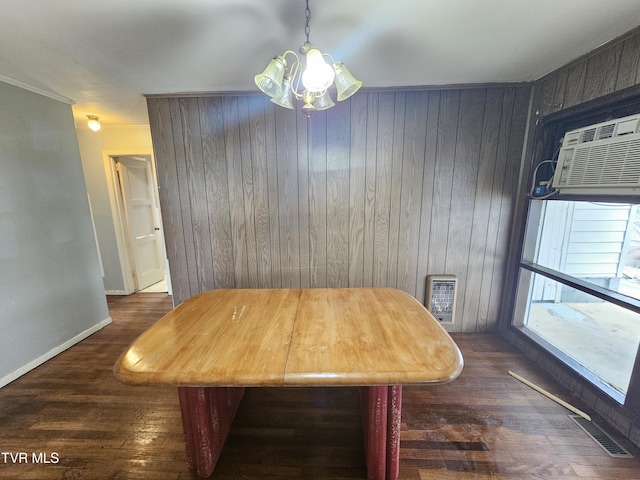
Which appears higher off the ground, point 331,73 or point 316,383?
point 331,73

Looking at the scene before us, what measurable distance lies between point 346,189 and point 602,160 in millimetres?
1728

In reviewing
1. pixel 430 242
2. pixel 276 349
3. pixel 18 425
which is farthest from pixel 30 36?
pixel 430 242

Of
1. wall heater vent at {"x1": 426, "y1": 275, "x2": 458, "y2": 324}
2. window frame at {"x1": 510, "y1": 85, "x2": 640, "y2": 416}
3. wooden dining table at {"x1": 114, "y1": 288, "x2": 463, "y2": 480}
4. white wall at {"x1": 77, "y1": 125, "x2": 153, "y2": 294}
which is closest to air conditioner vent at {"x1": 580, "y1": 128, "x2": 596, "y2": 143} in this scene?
window frame at {"x1": 510, "y1": 85, "x2": 640, "y2": 416}

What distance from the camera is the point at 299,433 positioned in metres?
1.54

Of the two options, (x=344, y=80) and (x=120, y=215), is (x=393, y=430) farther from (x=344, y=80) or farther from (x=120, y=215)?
(x=120, y=215)

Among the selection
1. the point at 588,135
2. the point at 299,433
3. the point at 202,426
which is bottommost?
the point at 299,433

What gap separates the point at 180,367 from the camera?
994 millimetres

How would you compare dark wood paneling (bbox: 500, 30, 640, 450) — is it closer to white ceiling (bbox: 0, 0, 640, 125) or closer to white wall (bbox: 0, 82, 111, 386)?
white ceiling (bbox: 0, 0, 640, 125)

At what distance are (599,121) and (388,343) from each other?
213 cm

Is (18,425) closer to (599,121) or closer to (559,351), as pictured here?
(559,351)

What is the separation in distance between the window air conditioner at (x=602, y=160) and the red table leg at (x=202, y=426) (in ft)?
8.47

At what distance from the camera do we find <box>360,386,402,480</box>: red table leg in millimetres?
1179

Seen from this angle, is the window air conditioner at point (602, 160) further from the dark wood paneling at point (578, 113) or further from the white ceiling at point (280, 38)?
the white ceiling at point (280, 38)

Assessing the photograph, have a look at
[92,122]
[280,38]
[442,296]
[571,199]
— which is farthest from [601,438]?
[92,122]
